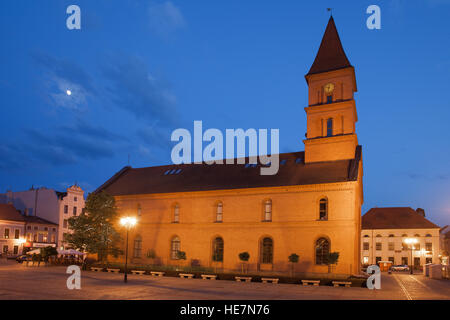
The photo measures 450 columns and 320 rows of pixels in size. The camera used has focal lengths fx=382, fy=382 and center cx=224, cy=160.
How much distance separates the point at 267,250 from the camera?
3772cm

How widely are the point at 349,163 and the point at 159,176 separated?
79.6 ft

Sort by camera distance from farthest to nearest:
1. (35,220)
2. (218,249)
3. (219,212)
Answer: (35,220) < (219,212) < (218,249)

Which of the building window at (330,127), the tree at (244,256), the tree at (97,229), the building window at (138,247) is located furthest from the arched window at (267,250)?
the tree at (97,229)

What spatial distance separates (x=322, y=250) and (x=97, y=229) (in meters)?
24.0

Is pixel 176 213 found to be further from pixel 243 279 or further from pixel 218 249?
pixel 243 279

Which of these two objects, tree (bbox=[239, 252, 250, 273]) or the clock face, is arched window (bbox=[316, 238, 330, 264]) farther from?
the clock face

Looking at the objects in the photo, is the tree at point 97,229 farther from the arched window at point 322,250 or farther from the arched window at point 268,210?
the arched window at point 322,250

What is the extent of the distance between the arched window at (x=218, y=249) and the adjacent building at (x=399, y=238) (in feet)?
158

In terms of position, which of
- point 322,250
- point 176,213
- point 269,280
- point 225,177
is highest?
point 225,177

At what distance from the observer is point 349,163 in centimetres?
3691

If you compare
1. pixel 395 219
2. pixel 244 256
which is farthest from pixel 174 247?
pixel 395 219

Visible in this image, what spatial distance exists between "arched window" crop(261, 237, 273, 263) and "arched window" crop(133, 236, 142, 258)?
15634 millimetres

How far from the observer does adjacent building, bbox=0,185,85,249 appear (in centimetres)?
6675
